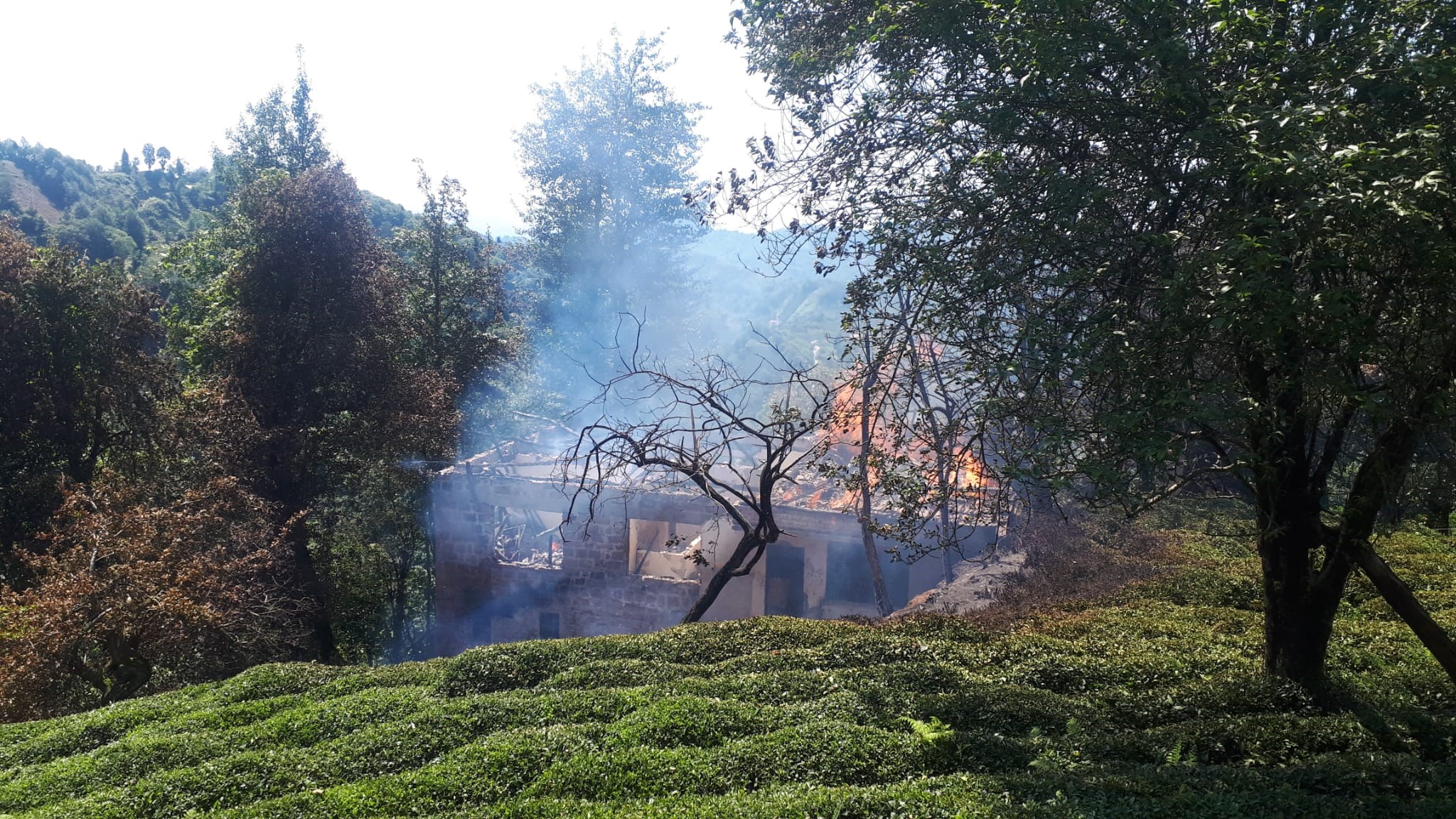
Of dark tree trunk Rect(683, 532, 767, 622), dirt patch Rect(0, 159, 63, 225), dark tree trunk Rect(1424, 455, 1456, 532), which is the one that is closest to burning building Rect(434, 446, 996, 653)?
dark tree trunk Rect(683, 532, 767, 622)

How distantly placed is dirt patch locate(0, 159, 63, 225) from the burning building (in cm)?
3813

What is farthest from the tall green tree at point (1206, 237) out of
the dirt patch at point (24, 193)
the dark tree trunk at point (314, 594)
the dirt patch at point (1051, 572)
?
the dirt patch at point (24, 193)

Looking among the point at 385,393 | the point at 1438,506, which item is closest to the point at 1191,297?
the point at 1438,506

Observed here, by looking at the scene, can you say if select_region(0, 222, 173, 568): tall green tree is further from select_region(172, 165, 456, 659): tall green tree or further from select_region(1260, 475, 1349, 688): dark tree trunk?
select_region(1260, 475, 1349, 688): dark tree trunk

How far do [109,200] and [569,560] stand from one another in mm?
42432

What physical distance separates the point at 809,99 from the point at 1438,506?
18.7ft

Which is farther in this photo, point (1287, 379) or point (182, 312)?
point (182, 312)

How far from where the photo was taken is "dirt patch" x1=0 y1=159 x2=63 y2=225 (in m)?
42.8

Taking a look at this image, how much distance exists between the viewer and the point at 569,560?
54.8ft

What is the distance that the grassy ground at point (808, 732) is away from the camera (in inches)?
174

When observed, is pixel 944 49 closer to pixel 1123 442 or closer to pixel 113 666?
pixel 1123 442

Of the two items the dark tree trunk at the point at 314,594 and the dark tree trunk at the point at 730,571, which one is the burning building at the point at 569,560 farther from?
the dark tree trunk at the point at 730,571

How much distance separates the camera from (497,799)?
4969mm

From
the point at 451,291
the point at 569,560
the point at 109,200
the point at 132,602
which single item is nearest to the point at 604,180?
the point at 451,291
